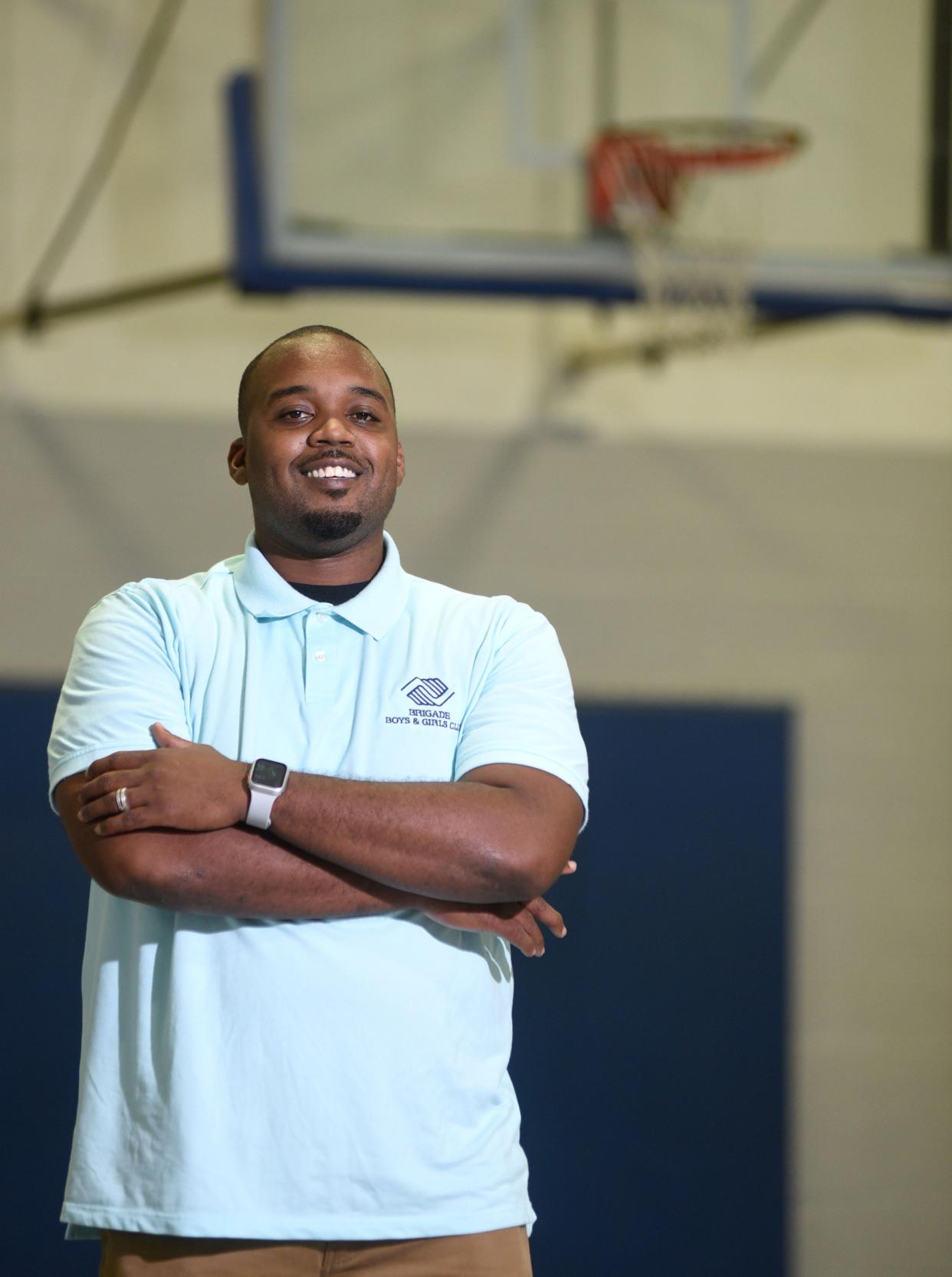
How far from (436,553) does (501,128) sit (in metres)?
1.41

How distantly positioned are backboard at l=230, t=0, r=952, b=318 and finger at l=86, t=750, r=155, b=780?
2722mm

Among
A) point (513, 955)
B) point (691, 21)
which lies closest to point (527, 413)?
point (691, 21)

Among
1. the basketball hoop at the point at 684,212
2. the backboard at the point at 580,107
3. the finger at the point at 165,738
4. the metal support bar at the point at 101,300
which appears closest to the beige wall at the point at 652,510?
the metal support bar at the point at 101,300

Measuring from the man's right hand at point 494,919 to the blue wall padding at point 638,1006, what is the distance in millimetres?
2536

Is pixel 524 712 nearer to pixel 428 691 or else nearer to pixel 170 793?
pixel 428 691

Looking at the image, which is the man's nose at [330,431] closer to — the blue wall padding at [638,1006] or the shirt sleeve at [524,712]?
the shirt sleeve at [524,712]

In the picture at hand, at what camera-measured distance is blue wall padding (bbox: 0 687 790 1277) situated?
170 inches

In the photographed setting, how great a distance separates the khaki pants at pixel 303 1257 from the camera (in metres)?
1.77

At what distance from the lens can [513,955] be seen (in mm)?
4363

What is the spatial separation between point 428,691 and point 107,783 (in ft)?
1.48

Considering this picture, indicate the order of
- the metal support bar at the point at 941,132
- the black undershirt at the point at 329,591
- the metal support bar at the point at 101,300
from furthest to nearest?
1. the metal support bar at the point at 941,132
2. the metal support bar at the point at 101,300
3. the black undershirt at the point at 329,591

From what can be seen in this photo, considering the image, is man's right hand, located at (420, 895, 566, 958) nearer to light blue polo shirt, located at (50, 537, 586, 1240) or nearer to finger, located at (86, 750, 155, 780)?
light blue polo shirt, located at (50, 537, 586, 1240)

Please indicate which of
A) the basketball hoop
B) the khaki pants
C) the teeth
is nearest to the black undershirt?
the teeth

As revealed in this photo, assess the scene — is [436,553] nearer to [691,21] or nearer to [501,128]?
[501,128]
